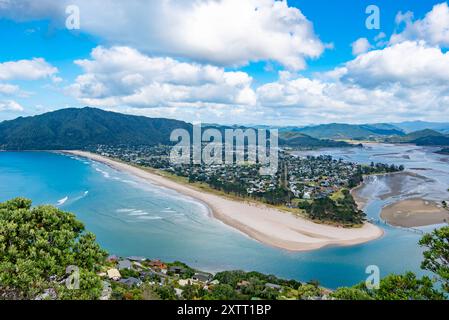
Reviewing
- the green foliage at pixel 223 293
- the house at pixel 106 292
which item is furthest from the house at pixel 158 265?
the green foliage at pixel 223 293

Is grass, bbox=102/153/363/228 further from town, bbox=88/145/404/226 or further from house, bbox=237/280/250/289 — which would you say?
house, bbox=237/280/250/289

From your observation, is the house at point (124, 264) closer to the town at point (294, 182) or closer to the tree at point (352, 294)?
the tree at point (352, 294)

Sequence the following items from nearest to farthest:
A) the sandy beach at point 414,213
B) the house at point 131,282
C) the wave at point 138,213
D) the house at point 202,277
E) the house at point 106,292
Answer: the house at point 106,292 < the house at point 131,282 < the house at point 202,277 < the sandy beach at point 414,213 < the wave at point 138,213

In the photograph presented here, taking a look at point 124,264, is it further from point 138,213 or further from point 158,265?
point 138,213

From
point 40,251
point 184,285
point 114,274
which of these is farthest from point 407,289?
point 114,274

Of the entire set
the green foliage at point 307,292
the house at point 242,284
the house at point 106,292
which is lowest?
the house at point 242,284
